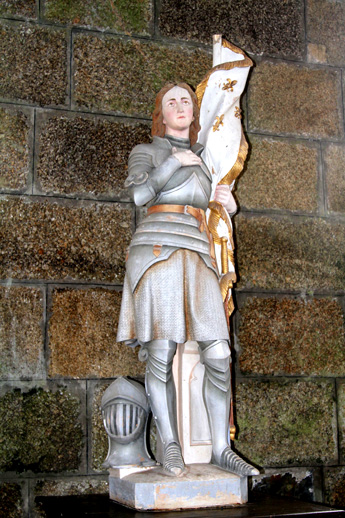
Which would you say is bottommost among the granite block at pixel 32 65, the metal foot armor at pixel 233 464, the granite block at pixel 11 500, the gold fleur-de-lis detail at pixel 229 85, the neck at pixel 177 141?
the granite block at pixel 11 500

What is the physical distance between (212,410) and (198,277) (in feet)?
2.04

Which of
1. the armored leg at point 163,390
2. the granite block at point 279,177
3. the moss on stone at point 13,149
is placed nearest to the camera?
the armored leg at point 163,390

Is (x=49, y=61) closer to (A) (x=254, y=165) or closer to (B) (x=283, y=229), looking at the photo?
(A) (x=254, y=165)

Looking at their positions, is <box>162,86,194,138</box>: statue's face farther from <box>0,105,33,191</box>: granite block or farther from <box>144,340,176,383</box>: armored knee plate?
<box>144,340,176,383</box>: armored knee plate

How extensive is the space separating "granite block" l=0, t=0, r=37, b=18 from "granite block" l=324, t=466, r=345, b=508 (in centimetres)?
321

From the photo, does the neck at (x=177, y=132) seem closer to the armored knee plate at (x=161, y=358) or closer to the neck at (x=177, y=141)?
the neck at (x=177, y=141)

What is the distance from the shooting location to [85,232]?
4.00 metres

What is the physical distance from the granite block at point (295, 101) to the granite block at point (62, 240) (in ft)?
3.82

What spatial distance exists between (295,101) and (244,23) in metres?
0.61

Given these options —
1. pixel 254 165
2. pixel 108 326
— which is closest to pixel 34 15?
pixel 254 165

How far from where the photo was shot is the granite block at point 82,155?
403 cm

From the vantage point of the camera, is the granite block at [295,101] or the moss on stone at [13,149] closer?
the moss on stone at [13,149]

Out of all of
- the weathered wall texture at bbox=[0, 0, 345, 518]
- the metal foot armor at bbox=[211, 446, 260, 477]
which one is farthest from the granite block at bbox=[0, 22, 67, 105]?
the metal foot armor at bbox=[211, 446, 260, 477]

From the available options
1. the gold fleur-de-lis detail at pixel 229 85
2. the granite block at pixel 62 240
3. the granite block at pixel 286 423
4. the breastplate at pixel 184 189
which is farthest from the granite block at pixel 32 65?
the granite block at pixel 286 423
